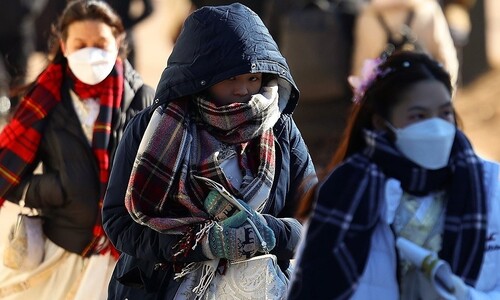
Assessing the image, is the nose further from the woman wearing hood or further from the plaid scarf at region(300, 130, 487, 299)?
the plaid scarf at region(300, 130, 487, 299)

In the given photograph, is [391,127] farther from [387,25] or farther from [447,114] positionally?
[387,25]

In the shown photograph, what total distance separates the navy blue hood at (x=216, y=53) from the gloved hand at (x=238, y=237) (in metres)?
0.41

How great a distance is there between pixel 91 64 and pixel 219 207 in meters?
1.24

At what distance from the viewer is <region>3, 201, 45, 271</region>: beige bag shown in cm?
547

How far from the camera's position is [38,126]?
5.37 meters

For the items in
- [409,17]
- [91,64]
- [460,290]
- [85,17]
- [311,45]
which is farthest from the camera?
[311,45]

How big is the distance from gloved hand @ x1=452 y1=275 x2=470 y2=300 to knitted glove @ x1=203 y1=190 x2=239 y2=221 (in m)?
0.89

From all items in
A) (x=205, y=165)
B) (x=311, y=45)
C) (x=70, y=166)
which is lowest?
(x=311, y=45)

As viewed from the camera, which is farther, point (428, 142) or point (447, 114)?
point (447, 114)

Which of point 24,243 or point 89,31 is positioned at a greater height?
point 89,31

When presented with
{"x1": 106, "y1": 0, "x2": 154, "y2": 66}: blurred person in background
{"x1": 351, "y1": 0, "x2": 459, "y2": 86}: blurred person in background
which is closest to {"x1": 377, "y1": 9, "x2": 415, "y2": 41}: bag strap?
{"x1": 351, "y1": 0, "x2": 459, "y2": 86}: blurred person in background

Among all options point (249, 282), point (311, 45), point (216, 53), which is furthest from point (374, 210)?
point (311, 45)

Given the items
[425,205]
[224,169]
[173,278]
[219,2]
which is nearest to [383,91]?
[425,205]

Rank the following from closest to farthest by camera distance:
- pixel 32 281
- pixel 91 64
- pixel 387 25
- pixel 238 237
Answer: pixel 238 237 < pixel 91 64 < pixel 32 281 < pixel 387 25
